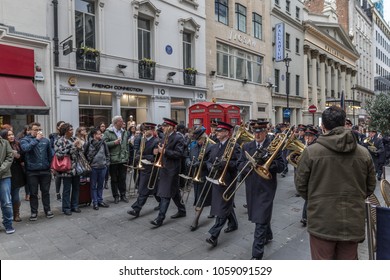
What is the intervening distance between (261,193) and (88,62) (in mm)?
11289

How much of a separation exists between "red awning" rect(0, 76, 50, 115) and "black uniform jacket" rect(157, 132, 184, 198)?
7092 mm

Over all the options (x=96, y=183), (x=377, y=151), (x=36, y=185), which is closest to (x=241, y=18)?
(x=377, y=151)

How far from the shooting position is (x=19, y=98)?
Answer: 34.4ft

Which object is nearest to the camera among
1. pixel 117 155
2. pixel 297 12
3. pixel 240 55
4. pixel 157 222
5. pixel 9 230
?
pixel 9 230

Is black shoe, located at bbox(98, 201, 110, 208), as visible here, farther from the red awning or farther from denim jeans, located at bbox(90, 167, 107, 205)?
the red awning

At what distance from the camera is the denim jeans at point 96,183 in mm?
7004

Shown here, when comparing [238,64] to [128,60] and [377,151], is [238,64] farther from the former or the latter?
[377,151]

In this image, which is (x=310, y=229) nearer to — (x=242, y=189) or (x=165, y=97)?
(x=242, y=189)

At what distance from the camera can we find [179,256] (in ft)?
14.6

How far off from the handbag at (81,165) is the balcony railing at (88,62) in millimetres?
7394

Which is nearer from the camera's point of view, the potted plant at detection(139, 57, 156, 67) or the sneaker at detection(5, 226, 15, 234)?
the sneaker at detection(5, 226, 15, 234)

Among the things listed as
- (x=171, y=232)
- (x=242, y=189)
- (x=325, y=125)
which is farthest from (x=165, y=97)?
(x=325, y=125)

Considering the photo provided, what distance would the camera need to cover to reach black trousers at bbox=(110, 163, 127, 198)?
24.8ft

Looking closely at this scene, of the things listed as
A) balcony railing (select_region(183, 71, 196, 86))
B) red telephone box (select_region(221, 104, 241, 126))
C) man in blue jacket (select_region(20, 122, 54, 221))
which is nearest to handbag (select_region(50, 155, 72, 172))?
man in blue jacket (select_region(20, 122, 54, 221))
